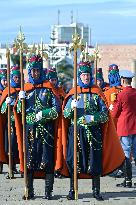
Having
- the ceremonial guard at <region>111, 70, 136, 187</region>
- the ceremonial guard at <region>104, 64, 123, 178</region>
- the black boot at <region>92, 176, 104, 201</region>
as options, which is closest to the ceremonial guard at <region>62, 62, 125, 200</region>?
the black boot at <region>92, 176, 104, 201</region>

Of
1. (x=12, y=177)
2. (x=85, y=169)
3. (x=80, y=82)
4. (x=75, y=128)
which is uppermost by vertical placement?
(x=80, y=82)

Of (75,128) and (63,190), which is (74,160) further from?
(63,190)

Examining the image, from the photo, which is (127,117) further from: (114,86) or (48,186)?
(48,186)

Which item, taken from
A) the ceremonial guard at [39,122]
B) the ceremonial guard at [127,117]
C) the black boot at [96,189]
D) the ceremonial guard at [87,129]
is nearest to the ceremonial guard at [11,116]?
the ceremonial guard at [39,122]

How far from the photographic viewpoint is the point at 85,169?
360 inches

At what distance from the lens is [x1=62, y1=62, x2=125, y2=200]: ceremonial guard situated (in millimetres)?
9047

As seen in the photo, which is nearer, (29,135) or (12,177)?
(29,135)

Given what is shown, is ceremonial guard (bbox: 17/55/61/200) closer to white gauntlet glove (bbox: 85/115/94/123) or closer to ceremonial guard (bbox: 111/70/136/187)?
white gauntlet glove (bbox: 85/115/94/123)

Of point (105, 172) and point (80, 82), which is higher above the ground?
point (80, 82)

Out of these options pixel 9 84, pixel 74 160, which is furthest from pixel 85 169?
pixel 9 84

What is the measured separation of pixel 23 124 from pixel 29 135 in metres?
0.18

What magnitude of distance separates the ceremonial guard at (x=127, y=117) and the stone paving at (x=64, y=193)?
425 mm

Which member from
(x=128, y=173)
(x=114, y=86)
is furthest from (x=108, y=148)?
(x=114, y=86)

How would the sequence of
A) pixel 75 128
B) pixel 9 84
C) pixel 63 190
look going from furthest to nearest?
pixel 9 84, pixel 63 190, pixel 75 128
